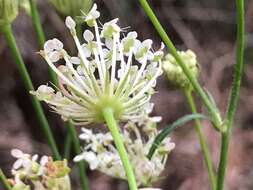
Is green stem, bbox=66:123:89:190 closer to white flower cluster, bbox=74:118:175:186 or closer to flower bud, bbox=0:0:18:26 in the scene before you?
white flower cluster, bbox=74:118:175:186

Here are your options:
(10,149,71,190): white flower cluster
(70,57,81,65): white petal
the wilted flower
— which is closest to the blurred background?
the wilted flower

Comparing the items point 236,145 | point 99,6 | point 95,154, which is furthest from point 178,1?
point 95,154

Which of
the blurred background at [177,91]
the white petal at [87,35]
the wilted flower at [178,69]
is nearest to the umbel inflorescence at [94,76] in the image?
the white petal at [87,35]

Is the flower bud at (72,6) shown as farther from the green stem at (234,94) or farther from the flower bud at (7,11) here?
the green stem at (234,94)

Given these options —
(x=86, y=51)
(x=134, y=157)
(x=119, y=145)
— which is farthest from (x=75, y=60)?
(x=134, y=157)

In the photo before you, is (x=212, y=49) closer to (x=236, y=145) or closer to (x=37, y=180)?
(x=236, y=145)

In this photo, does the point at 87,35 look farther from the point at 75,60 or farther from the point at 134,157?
the point at 134,157

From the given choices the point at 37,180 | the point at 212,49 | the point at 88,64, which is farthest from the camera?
the point at 212,49
